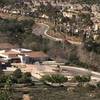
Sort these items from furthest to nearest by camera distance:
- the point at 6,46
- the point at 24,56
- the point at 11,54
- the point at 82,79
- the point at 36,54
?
the point at 6,46
the point at 11,54
the point at 36,54
the point at 24,56
the point at 82,79

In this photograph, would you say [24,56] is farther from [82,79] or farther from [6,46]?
[82,79]

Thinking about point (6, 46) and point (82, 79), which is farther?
point (6, 46)

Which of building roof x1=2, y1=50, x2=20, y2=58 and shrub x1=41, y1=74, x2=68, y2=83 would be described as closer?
shrub x1=41, y1=74, x2=68, y2=83

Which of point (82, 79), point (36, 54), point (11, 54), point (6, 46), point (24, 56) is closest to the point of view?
point (82, 79)

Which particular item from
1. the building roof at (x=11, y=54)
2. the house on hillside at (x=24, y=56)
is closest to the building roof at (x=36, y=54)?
the house on hillside at (x=24, y=56)

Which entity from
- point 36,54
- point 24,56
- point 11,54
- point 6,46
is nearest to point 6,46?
point 6,46

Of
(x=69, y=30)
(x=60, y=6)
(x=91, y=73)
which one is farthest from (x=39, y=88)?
(x=60, y=6)

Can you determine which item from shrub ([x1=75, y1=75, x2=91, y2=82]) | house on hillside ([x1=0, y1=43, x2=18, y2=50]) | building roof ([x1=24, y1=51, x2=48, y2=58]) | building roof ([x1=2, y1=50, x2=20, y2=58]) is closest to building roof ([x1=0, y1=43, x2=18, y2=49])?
house on hillside ([x1=0, y1=43, x2=18, y2=50])

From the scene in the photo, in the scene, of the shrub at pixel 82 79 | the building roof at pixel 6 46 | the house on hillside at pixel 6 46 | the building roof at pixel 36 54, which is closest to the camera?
the shrub at pixel 82 79

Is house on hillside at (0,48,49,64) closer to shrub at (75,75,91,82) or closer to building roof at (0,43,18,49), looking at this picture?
building roof at (0,43,18,49)

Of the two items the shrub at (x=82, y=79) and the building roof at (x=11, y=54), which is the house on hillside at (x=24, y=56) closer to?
the building roof at (x=11, y=54)

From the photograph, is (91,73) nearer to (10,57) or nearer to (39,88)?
(39,88)
